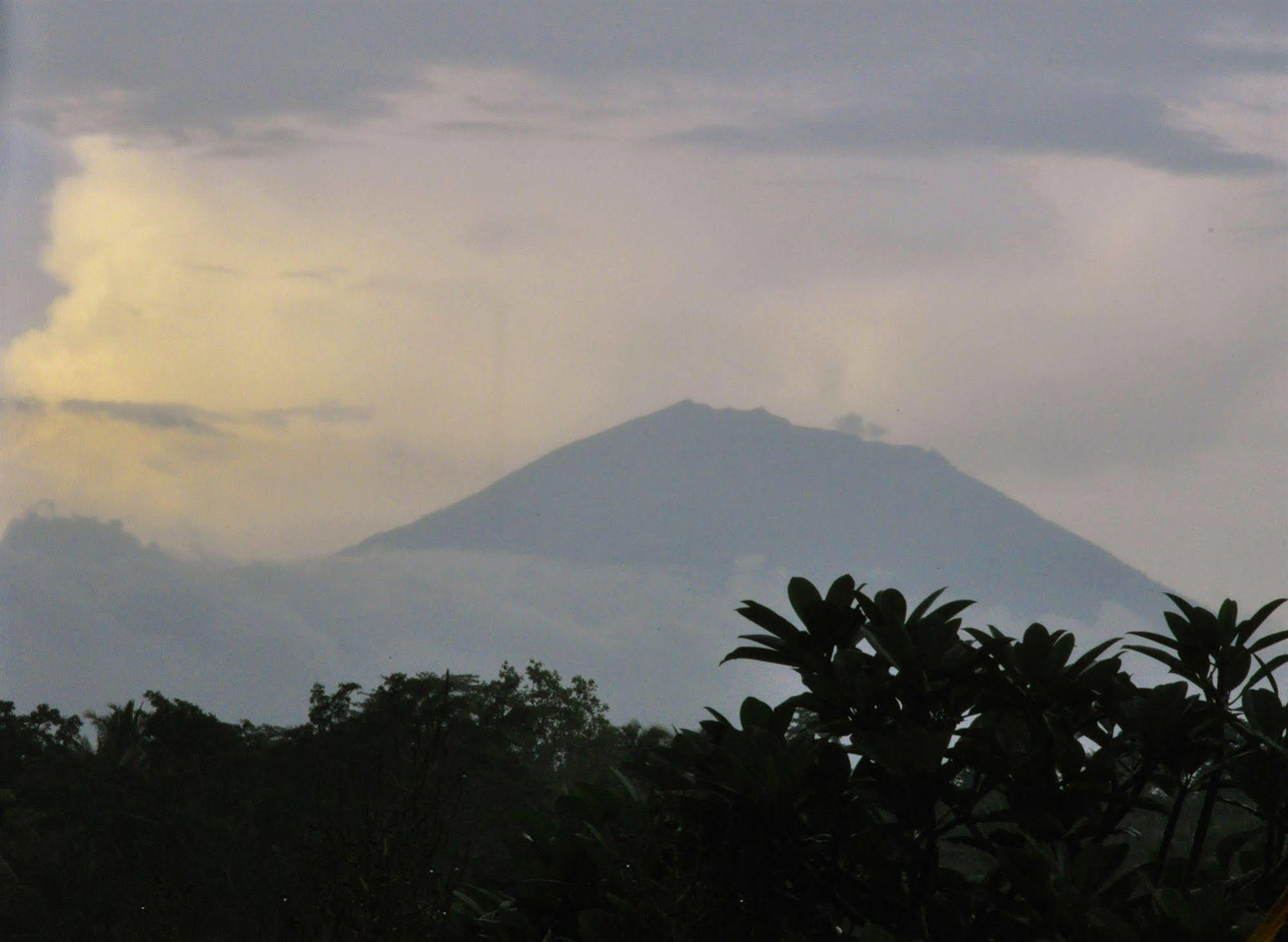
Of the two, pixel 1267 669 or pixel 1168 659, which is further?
pixel 1168 659

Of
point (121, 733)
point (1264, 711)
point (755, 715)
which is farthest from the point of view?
point (121, 733)

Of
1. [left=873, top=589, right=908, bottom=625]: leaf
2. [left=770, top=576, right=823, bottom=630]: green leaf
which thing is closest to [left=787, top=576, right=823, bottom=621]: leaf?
Answer: [left=770, top=576, right=823, bottom=630]: green leaf

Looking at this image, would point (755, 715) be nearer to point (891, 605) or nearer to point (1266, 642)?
point (891, 605)

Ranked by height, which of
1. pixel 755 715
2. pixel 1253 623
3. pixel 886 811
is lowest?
pixel 886 811

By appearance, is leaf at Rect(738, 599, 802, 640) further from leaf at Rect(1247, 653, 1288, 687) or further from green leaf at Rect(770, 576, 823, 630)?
leaf at Rect(1247, 653, 1288, 687)

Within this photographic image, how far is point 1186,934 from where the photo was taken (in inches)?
98.4

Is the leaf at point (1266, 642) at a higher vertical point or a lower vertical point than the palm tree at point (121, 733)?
lower

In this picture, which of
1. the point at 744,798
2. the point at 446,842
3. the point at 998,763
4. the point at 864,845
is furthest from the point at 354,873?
the point at 998,763

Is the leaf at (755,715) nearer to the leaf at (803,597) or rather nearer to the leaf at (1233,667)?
the leaf at (803,597)

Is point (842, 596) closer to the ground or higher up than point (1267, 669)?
higher up

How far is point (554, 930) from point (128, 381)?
164m

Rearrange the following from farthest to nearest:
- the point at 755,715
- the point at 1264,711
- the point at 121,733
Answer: the point at 121,733, the point at 755,715, the point at 1264,711

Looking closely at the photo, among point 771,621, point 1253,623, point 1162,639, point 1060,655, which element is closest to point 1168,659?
point 1162,639

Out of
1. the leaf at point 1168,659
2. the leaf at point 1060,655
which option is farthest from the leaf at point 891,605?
the leaf at point 1168,659
